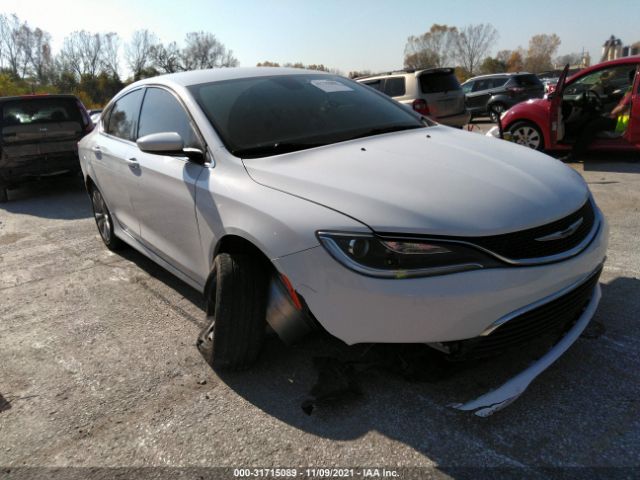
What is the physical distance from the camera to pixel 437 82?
36.4ft

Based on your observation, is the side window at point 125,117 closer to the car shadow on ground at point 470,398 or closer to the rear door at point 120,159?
the rear door at point 120,159

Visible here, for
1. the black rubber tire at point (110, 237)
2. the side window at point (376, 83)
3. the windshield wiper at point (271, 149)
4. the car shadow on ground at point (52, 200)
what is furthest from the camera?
the side window at point (376, 83)

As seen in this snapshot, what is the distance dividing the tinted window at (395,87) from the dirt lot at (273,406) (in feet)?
27.0

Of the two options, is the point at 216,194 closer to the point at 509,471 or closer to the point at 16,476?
the point at 16,476

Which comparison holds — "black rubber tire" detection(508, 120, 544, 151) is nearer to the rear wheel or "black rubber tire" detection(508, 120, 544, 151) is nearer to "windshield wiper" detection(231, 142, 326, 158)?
the rear wheel

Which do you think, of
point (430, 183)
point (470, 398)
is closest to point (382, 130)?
point (430, 183)

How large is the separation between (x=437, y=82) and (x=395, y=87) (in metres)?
0.92

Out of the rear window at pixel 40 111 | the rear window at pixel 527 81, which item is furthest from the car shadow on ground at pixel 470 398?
the rear window at pixel 527 81

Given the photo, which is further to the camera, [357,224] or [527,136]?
[527,136]

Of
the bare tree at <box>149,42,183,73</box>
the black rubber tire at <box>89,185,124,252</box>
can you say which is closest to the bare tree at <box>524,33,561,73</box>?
the bare tree at <box>149,42,183,73</box>

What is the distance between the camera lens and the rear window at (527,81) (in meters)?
16.6

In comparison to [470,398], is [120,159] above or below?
above

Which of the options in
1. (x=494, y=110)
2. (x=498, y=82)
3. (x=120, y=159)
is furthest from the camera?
(x=498, y=82)

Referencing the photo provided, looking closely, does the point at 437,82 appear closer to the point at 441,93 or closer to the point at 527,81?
the point at 441,93
